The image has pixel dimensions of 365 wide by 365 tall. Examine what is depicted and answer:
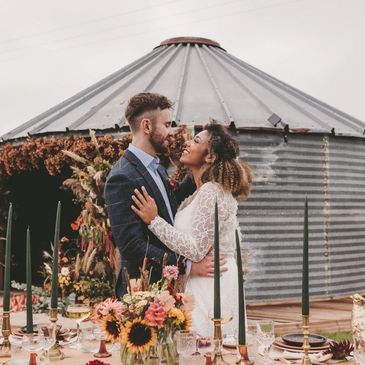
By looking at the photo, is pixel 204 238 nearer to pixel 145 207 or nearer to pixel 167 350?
pixel 145 207

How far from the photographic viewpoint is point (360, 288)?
8570 mm

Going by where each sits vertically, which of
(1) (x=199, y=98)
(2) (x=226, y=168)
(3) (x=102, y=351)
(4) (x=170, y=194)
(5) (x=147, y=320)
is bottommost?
(3) (x=102, y=351)

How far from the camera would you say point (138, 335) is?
6.86ft

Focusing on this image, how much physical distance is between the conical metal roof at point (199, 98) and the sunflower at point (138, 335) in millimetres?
5584

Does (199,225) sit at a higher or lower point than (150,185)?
lower

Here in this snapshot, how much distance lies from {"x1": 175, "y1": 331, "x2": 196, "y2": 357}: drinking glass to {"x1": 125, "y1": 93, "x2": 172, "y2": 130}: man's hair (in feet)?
5.00

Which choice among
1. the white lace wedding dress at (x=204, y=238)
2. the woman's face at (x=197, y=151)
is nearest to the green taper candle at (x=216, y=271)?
the white lace wedding dress at (x=204, y=238)

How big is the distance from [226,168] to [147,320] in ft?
4.53

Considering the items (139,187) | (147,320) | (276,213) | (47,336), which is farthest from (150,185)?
(276,213)

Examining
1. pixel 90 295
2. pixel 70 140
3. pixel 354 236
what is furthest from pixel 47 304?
pixel 354 236

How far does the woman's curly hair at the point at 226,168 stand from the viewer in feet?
10.9

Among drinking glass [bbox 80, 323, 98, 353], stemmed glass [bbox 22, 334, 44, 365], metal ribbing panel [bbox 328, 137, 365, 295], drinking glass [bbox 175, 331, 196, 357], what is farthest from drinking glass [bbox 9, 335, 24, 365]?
metal ribbing panel [bbox 328, 137, 365, 295]

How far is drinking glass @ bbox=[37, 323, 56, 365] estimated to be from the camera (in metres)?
2.28

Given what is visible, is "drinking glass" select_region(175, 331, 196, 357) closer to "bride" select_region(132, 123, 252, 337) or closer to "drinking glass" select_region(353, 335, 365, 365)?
"drinking glass" select_region(353, 335, 365, 365)
